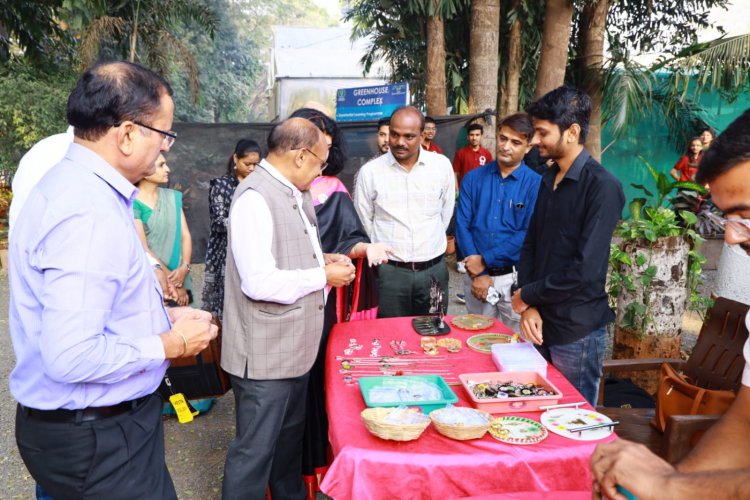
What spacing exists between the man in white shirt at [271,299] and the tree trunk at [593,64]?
793 centimetres

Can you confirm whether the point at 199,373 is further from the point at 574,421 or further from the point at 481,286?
the point at 481,286

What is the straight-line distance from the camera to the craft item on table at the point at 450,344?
8.34ft

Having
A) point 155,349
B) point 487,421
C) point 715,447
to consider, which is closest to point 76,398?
point 155,349

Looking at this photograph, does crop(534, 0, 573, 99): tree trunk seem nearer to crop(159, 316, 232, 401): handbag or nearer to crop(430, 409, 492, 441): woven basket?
crop(159, 316, 232, 401): handbag

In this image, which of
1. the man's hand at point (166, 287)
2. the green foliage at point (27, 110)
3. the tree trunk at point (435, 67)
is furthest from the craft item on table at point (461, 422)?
the green foliage at point (27, 110)

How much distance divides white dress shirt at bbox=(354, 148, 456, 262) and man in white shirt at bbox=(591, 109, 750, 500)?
2381 mm

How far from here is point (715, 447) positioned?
1.49 m

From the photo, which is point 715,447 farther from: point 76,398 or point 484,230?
point 484,230

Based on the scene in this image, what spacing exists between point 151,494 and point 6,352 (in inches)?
172

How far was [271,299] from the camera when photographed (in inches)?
86.1

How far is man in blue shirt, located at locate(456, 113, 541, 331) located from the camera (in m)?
3.58

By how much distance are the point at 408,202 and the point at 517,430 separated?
2195 millimetres

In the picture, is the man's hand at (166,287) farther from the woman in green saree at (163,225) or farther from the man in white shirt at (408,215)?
the man in white shirt at (408,215)

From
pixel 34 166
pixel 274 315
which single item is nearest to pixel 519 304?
pixel 274 315
